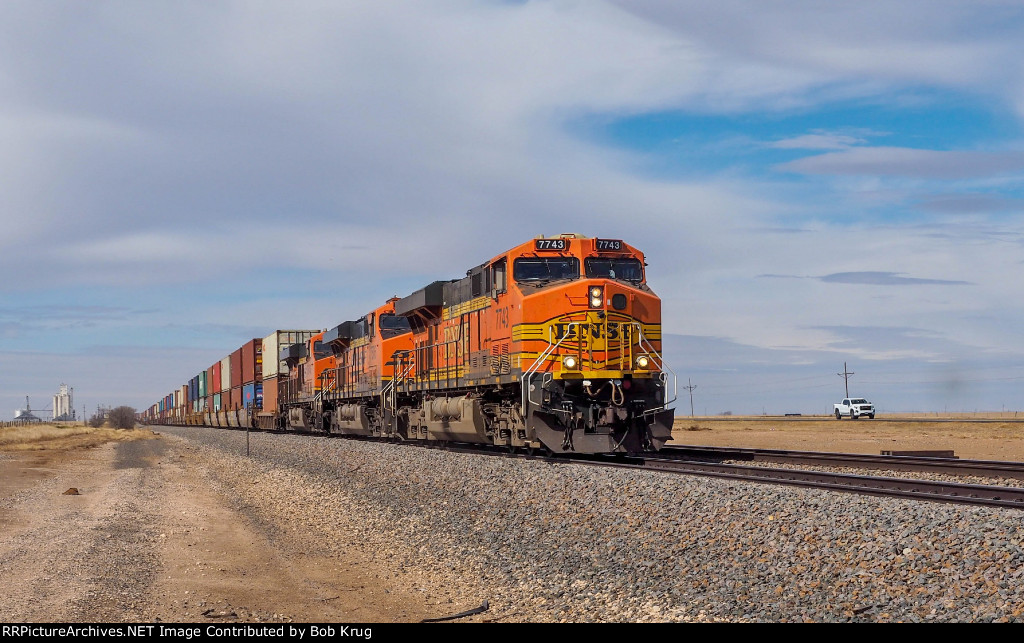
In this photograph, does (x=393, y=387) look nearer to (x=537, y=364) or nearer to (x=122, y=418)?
(x=537, y=364)

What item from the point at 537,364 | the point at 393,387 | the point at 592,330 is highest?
the point at 592,330

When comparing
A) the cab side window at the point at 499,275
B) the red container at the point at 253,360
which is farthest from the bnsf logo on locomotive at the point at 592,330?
the red container at the point at 253,360

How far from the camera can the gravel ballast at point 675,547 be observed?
7.82 m

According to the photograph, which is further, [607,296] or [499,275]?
[499,275]

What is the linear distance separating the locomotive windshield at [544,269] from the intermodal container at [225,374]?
4984 centimetres

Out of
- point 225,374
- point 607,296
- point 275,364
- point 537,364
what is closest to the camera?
point 537,364

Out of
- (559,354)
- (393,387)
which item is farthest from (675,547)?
(393,387)

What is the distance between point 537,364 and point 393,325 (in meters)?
13.5

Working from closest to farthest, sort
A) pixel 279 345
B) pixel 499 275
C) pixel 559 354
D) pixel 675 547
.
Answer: pixel 675 547 < pixel 559 354 < pixel 499 275 < pixel 279 345

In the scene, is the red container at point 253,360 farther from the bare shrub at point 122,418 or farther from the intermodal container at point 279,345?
the bare shrub at point 122,418

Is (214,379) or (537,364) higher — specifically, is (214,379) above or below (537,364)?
above

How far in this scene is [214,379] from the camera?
73188 millimetres
